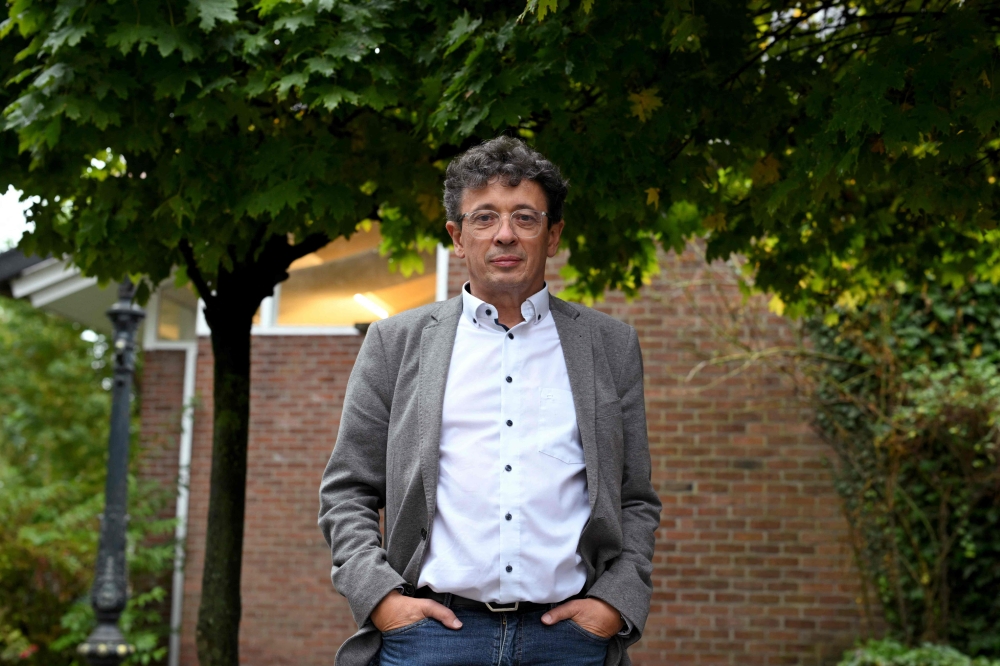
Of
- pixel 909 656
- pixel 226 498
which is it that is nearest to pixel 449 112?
pixel 226 498

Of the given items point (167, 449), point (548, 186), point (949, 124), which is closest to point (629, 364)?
point (548, 186)

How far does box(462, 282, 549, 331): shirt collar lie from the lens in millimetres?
2721

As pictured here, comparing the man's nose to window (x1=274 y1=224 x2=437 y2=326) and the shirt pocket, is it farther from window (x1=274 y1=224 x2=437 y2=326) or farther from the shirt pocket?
window (x1=274 y1=224 x2=437 y2=326)

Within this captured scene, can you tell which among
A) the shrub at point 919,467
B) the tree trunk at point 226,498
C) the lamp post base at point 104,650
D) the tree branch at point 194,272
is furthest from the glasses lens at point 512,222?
the lamp post base at point 104,650

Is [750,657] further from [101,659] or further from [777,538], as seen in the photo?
[101,659]

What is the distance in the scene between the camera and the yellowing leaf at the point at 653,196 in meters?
4.50

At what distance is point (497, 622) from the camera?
249 centimetres

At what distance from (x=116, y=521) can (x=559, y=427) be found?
6540 millimetres

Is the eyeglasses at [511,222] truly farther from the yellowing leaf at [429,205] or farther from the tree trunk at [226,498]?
the tree trunk at [226,498]

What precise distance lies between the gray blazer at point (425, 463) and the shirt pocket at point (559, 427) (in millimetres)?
26

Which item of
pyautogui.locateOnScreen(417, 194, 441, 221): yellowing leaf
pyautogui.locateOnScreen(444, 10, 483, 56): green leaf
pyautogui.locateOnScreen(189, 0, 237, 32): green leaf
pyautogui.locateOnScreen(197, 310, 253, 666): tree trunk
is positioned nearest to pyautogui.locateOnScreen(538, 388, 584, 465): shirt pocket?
pyautogui.locateOnScreen(444, 10, 483, 56): green leaf

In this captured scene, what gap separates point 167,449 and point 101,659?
3.06m

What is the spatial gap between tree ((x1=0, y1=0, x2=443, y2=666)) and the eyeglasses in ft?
5.38

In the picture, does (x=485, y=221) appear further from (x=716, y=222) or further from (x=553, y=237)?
(x=716, y=222)
